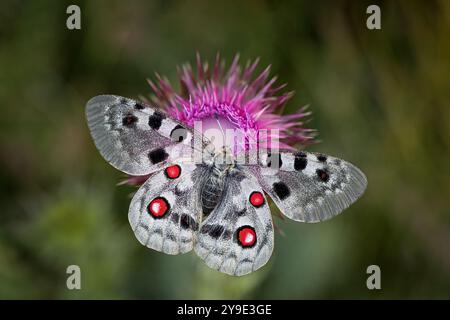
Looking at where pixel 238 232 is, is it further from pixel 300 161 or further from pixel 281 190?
pixel 300 161

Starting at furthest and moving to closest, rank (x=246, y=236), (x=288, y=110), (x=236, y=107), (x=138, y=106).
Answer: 1. (x=288, y=110)
2. (x=236, y=107)
3. (x=138, y=106)
4. (x=246, y=236)

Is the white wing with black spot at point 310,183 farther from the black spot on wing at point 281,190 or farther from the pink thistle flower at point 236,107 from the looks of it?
the pink thistle flower at point 236,107

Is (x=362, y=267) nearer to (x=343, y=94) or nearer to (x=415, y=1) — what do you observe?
(x=343, y=94)

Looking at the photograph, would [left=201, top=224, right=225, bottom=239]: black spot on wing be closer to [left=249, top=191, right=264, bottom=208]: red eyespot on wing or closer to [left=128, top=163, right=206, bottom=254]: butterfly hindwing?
[left=128, top=163, right=206, bottom=254]: butterfly hindwing

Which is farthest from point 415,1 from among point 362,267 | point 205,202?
point 205,202

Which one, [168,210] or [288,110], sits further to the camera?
[288,110]

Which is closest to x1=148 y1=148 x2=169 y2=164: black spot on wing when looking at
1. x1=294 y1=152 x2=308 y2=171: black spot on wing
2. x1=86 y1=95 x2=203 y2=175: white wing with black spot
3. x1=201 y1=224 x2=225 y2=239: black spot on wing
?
x1=86 y1=95 x2=203 y2=175: white wing with black spot

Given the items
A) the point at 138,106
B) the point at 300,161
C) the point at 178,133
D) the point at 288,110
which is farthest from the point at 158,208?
the point at 288,110
